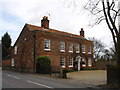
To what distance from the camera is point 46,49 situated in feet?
85.9

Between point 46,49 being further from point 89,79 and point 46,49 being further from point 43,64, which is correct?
point 89,79

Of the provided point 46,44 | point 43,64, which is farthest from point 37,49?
point 43,64

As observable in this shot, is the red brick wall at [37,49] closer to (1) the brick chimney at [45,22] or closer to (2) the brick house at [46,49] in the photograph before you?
(2) the brick house at [46,49]

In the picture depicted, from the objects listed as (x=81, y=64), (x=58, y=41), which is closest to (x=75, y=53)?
(x=81, y=64)

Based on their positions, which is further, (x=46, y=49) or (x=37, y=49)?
(x=46, y=49)

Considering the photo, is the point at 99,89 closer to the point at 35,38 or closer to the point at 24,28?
the point at 35,38

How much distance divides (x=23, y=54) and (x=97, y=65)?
64.1 feet

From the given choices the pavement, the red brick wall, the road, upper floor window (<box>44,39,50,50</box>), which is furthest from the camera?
upper floor window (<box>44,39,50,50</box>)

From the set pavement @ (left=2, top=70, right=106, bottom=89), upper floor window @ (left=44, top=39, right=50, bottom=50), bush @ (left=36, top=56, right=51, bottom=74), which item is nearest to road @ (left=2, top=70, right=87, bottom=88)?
pavement @ (left=2, top=70, right=106, bottom=89)

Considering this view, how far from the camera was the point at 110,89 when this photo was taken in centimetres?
1098

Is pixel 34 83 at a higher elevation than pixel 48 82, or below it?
higher

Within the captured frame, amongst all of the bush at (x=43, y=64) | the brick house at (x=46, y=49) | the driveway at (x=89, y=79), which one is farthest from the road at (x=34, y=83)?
the brick house at (x=46, y=49)

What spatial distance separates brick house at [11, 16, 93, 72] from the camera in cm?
→ 2561

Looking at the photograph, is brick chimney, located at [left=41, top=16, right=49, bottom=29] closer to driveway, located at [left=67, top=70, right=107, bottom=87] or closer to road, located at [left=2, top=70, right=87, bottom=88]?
driveway, located at [left=67, top=70, right=107, bottom=87]
